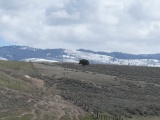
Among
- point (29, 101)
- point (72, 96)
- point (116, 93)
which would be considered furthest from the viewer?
point (116, 93)

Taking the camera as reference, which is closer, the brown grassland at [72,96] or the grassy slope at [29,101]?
the grassy slope at [29,101]

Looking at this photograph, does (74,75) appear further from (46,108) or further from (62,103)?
(46,108)

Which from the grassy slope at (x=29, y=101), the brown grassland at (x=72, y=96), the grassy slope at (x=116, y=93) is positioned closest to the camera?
the grassy slope at (x=29, y=101)

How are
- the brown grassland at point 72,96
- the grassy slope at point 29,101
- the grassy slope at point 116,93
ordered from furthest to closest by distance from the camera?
the grassy slope at point 116,93 < the brown grassland at point 72,96 < the grassy slope at point 29,101

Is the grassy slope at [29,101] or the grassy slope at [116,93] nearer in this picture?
the grassy slope at [29,101]

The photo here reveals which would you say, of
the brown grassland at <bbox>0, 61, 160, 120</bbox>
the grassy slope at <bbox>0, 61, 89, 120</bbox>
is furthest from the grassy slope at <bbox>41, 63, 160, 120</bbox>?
the grassy slope at <bbox>0, 61, 89, 120</bbox>

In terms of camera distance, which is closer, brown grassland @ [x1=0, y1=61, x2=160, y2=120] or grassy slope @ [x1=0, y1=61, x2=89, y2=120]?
grassy slope @ [x1=0, y1=61, x2=89, y2=120]

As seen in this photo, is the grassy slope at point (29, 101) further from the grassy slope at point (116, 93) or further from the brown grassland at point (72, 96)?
the grassy slope at point (116, 93)

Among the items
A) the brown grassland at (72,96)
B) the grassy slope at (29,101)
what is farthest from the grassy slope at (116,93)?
the grassy slope at (29,101)

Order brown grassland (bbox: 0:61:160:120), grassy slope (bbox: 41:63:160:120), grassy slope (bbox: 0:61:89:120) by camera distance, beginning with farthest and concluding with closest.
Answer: grassy slope (bbox: 41:63:160:120), brown grassland (bbox: 0:61:160:120), grassy slope (bbox: 0:61:89:120)

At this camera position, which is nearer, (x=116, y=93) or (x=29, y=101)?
(x=29, y=101)

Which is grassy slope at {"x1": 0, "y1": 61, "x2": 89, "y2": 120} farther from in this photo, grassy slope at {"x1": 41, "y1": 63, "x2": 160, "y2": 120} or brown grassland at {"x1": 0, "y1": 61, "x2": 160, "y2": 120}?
grassy slope at {"x1": 41, "y1": 63, "x2": 160, "y2": 120}

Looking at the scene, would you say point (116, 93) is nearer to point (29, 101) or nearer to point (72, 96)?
point (72, 96)

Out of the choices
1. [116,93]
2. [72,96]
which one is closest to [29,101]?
[72,96]
